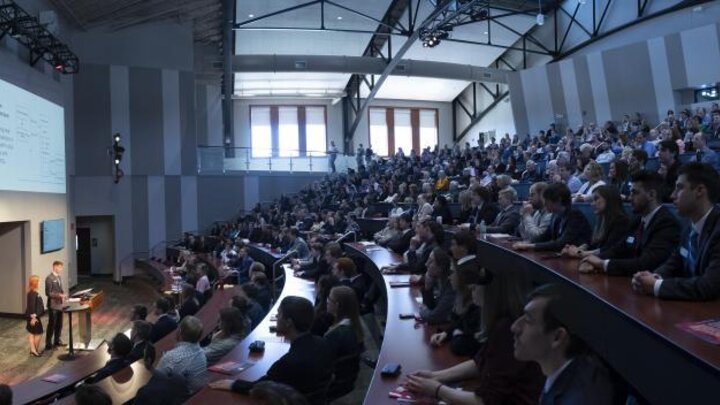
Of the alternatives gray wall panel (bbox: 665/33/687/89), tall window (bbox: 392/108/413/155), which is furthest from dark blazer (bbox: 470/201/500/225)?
tall window (bbox: 392/108/413/155)

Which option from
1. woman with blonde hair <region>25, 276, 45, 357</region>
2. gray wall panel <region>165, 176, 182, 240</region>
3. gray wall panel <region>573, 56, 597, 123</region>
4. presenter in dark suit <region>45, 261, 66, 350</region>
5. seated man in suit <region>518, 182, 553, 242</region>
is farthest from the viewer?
gray wall panel <region>165, 176, 182, 240</region>

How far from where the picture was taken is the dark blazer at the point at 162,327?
6.91m

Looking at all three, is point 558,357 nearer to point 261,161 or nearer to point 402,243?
point 402,243

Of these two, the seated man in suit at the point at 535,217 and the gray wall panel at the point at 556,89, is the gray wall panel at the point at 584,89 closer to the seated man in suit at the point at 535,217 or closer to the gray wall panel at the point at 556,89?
the gray wall panel at the point at 556,89

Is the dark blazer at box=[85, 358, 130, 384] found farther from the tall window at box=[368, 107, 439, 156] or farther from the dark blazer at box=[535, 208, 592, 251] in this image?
the tall window at box=[368, 107, 439, 156]

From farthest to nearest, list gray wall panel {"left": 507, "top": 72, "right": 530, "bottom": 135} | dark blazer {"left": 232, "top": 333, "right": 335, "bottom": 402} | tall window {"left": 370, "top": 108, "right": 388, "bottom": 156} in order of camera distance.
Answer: tall window {"left": 370, "top": 108, "right": 388, "bottom": 156}, gray wall panel {"left": 507, "top": 72, "right": 530, "bottom": 135}, dark blazer {"left": 232, "top": 333, "right": 335, "bottom": 402}

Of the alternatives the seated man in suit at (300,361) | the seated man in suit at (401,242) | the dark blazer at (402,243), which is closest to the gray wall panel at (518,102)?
the seated man in suit at (401,242)

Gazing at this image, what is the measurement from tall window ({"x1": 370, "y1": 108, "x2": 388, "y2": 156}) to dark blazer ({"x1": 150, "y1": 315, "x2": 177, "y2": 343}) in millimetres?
20855

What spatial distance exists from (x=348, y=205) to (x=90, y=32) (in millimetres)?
9691

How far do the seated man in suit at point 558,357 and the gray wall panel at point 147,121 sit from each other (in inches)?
712

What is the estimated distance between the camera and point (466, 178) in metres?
13.3

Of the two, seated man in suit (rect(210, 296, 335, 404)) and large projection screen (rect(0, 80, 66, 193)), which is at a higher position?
large projection screen (rect(0, 80, 66, 193))

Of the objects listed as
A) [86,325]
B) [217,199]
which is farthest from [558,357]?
[217,199]

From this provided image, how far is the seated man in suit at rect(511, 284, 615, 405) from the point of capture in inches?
80.8
